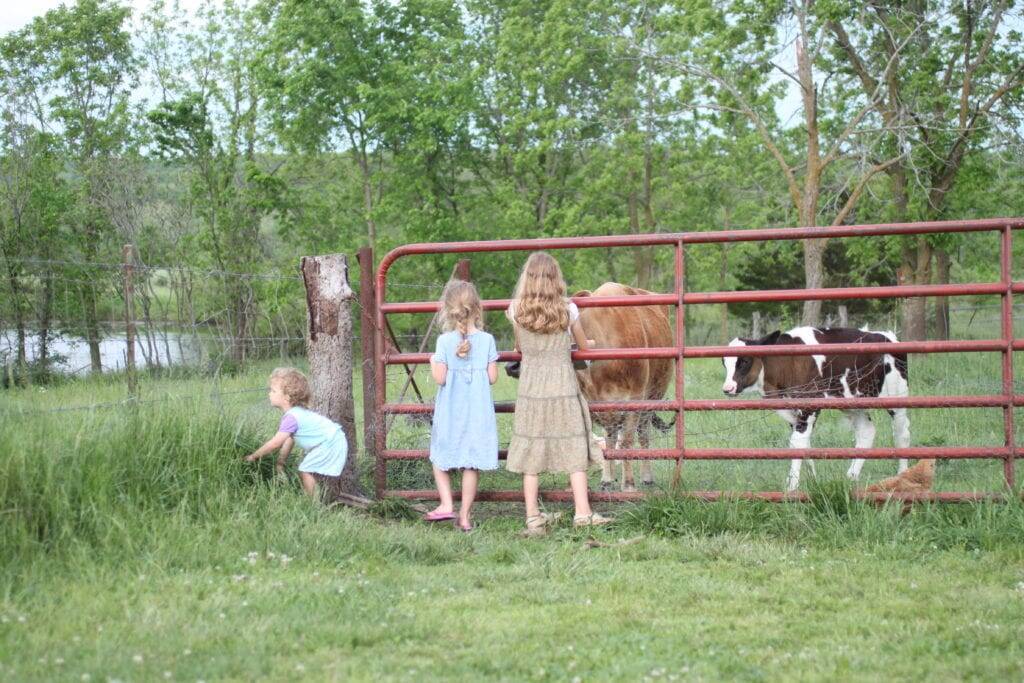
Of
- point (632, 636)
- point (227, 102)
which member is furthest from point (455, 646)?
point (227, 102)

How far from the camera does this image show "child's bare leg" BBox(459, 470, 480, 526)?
666cm

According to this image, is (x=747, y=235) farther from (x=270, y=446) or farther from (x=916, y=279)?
(x=916, y=279)

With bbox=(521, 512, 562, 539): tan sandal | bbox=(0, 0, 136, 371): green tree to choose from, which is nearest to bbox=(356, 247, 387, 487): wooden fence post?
bbox=(521, 512, 562, 539): tan sandal

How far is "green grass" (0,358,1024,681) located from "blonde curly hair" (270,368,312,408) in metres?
0.32

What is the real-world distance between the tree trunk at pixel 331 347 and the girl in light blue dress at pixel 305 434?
0.36 metres

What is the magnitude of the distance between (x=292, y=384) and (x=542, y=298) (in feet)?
5.28

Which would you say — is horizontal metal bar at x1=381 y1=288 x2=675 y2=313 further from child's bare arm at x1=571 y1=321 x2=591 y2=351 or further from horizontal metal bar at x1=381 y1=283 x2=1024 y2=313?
child's bare arm at x1=571 y1=321 x2=591 y2=351

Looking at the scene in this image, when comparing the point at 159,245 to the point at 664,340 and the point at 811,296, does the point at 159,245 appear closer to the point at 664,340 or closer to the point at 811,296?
the point at 664,340

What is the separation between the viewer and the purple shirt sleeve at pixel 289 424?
21.0 ft

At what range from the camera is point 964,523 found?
631cm

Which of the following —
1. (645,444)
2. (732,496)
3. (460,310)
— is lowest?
(732,496)

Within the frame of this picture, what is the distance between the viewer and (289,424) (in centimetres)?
641

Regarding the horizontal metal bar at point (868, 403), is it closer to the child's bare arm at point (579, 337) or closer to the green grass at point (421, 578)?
the green grass at point (421, 578)

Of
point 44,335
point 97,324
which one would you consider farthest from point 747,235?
point 44,335
